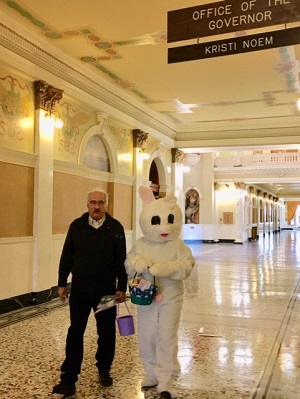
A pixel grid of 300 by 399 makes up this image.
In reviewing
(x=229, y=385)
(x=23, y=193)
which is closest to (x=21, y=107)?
(x=23, y=193)

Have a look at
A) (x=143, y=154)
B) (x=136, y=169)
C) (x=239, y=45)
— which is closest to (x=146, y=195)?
(x=239, y=45)

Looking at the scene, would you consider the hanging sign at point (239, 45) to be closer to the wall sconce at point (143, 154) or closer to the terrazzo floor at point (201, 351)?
the terrazzo floor at point (201, 351)

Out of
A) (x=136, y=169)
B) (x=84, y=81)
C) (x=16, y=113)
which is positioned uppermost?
(x=84, y=81)

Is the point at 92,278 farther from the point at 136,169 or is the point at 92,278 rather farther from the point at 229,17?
the point at 136,169

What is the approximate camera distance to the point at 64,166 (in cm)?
735

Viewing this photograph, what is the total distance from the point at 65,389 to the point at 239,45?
2.92 m

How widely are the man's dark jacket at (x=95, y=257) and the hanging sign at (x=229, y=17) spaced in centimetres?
163

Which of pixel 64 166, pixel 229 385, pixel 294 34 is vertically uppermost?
pixel 294 34

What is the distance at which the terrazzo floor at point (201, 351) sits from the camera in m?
3.39

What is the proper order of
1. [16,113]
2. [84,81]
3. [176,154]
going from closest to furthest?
[16,113] → [84,81] → [176,154]

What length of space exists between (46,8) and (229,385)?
176 inches

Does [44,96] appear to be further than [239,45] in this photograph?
Yes

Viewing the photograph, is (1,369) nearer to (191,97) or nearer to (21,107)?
(21,107)

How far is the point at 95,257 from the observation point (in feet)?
11.0
